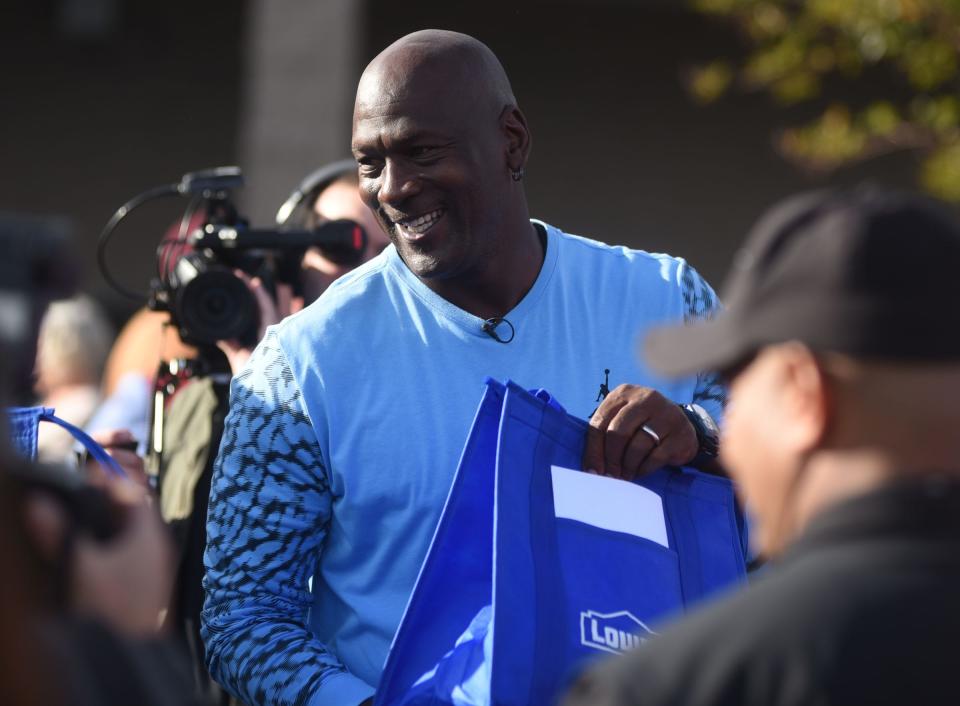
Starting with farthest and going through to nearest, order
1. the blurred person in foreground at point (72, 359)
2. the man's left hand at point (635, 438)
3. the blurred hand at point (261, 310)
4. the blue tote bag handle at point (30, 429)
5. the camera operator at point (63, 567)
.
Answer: the blurred person in foreground at point (72, 359), the blurred hand at point (261, 310), the blue tote bag handle at point (30, 429), the man's left hand at point (635, 438), the camera operator at point (63, 567)

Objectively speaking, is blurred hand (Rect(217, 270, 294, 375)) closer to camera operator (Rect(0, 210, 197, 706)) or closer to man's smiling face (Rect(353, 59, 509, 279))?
man's smiling face (Rect(353, 59, 509, 279))

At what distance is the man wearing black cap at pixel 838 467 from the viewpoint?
154cm

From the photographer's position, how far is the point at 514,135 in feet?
10.3

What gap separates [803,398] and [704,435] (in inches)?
43.2

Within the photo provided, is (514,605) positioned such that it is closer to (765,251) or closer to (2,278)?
(765,251)

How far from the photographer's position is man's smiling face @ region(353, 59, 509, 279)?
2.98m

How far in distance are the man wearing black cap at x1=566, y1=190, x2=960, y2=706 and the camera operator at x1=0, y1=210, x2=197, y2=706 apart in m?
0.45

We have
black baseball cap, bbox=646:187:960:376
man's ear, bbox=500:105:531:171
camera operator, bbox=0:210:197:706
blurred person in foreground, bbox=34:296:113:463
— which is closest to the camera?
camera operator, bbox=0:210:197:706

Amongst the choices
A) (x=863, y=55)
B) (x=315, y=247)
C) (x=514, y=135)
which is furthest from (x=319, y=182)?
(x=863, y=55)

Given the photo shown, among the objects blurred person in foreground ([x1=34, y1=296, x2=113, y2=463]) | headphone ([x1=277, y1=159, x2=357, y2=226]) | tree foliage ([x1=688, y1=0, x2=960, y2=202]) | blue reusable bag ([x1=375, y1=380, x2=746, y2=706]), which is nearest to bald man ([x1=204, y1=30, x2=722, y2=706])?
blue reusable bag ([x1=375, y1=380, x2=746, y2=706])

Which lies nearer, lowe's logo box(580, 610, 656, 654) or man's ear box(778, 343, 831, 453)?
man's ear box(778, 343, 831, 453)

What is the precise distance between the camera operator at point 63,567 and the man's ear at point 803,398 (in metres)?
0.67

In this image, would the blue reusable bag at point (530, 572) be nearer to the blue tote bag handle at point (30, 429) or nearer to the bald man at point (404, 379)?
the bald man at point (404, 379)

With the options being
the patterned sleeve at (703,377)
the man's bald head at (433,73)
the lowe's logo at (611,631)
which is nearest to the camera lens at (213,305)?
the man's bald head at (433,73)
